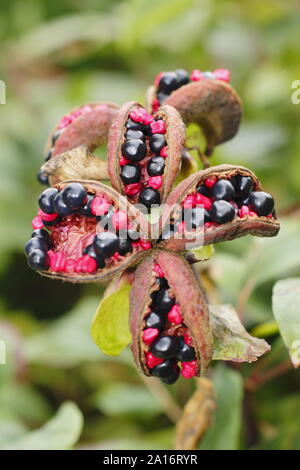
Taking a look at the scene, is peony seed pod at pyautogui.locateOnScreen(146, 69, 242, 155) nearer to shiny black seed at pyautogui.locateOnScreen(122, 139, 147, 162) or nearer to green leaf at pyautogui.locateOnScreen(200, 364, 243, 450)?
shiny black seed at pyautogui.locateOnScreen(122, 139, 147, 162)

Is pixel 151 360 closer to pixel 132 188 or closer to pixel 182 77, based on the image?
pixel 132 188

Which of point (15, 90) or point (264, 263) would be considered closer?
point (264, 263)

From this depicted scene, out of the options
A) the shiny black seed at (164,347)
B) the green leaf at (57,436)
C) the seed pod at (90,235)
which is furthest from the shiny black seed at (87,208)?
the green leaf at (57,436)

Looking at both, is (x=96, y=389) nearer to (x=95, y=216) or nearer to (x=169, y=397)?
(x=169, y=397)

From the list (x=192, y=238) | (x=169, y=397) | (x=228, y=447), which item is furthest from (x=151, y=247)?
(x=169, y=397)

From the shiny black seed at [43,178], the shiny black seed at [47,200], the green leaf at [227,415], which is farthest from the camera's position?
the green leaf at [227,415]

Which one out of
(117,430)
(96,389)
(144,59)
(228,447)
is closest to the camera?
(228,447)

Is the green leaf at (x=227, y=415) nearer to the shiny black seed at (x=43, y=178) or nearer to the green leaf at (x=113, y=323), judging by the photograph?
the green leaf at (x=113, y=323)
